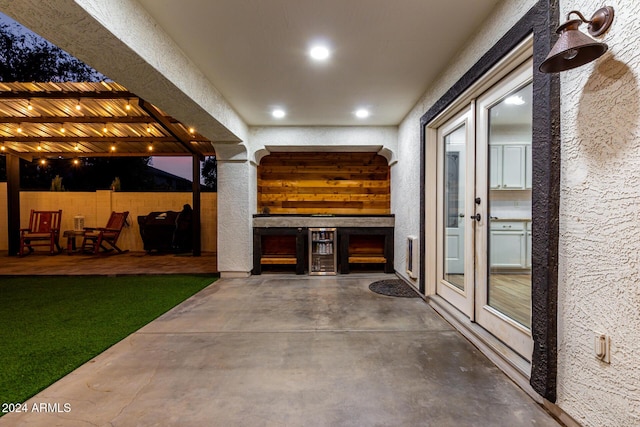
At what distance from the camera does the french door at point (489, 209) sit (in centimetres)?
232

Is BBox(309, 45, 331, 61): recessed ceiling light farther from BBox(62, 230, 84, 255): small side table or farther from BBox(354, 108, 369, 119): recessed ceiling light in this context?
BBox(62, 230, 84, 255): small side table

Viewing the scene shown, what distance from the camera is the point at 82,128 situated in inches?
257

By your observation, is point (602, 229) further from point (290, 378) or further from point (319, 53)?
point (319, 53)

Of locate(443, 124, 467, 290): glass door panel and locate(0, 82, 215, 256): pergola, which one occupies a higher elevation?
locate(0, 82, 215, 256): pergola

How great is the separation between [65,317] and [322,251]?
340 centimetres

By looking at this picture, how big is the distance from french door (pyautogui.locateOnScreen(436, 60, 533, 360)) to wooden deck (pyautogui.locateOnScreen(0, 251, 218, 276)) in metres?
3.86

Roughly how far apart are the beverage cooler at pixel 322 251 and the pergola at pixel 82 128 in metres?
3.24

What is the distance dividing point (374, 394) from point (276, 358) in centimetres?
76

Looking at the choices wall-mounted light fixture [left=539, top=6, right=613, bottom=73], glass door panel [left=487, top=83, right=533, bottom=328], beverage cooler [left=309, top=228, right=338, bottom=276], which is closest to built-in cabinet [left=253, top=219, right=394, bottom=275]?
beverage cooler [left=309, top=228, right=338, bottom=276]

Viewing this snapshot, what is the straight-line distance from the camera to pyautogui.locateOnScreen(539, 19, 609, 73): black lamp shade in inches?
47.8

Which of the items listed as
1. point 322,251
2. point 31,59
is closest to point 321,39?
point 322,251

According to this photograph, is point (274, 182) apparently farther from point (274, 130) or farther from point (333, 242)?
point (333, 242)

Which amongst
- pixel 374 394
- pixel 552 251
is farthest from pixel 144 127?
pixel 552 251

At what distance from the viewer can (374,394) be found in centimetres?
171
